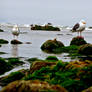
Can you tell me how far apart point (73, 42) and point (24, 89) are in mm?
17438

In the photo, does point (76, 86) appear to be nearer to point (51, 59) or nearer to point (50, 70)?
point (50, 70)

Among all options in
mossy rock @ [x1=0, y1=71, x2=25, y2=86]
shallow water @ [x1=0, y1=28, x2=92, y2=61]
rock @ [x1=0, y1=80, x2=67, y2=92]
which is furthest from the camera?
Answer: shallow water @ [x1=0, y1=28, x2=92, y2=61]

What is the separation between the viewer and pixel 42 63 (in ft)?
29.2

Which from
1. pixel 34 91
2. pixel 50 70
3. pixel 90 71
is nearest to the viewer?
pixel 34 91

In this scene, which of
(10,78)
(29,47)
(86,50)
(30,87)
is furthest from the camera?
(29,47)

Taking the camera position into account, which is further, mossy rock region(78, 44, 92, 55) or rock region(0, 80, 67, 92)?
mossy rock region(78, 44, 92, 55)

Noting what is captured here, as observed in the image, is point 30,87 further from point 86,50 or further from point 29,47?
point 29,47

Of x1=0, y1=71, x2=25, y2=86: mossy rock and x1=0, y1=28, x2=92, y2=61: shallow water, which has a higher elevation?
x1=0, y1=71, x2=25, y2=86: mossy rock

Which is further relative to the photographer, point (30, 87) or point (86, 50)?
point (86, 50)

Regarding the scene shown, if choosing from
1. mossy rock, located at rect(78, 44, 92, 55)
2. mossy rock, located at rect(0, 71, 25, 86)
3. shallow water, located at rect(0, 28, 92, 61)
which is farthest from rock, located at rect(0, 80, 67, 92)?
mossy rock, located at rect(78, 44, 92, 55)

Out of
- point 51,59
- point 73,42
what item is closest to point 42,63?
point 51,59

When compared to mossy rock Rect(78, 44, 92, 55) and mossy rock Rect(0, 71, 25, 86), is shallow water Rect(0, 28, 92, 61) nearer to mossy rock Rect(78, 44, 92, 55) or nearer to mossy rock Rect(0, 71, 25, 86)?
mossy rock Rect(78, 44, 92, 55)

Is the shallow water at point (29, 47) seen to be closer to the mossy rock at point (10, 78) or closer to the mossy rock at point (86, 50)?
the mossy rock at point (86, 50)

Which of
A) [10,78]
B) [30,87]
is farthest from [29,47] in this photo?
[30,87]
